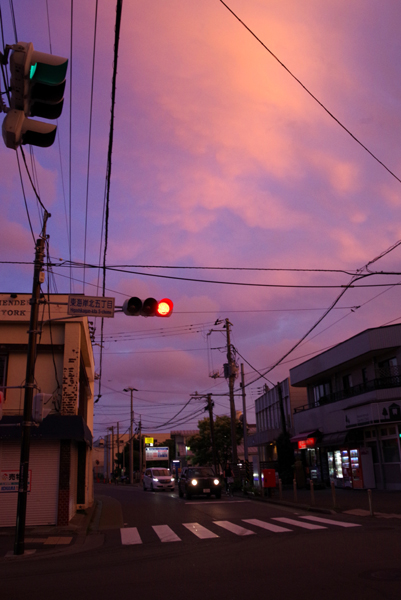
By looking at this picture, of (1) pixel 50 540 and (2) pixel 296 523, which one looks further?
(2) pixel 296 523

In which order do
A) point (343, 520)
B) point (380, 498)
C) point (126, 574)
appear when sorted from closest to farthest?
point (126, 574) → point (343, 520) → point (380, 498)

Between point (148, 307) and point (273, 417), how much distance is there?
44.3 metres

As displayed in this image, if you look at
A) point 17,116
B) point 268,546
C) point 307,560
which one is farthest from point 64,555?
point 17,116

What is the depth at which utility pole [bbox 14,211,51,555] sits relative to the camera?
11297 millimetres

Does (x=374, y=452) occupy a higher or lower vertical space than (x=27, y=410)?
lower

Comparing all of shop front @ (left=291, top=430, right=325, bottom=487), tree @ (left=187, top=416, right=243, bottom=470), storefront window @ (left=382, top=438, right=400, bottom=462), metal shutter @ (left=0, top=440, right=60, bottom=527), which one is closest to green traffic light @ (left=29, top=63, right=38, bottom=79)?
metal shutter @ (left=0, top=440, right=60, bottom=527)

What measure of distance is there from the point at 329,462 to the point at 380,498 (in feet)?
42.6

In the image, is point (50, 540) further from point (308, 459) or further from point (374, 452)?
point (308, 459)

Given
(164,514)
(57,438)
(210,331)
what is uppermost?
(210,331)

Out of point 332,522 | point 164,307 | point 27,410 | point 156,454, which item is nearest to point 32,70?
point 164,307

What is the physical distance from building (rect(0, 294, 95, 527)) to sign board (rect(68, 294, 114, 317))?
139 inches

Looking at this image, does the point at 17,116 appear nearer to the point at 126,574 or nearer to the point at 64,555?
the point at 126,574

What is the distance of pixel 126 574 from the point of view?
27.1 feet

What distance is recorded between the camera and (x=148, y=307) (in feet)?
36.9
